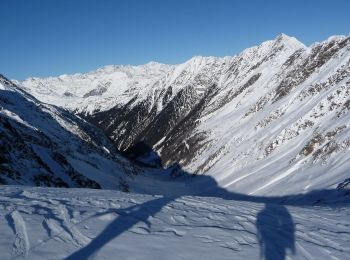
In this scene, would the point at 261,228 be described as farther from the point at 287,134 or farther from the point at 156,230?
the point at 287,134

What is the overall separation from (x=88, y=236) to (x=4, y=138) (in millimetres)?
26346

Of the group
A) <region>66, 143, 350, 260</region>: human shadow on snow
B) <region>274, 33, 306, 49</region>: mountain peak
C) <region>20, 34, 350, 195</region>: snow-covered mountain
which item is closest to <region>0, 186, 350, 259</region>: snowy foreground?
<region>66, 143, 350, 260</region>: human shadow on snow

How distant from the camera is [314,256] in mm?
9195

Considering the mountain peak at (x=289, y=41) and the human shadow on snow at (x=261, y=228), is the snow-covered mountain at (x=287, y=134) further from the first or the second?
the mountain peak at (x=289, y=41)

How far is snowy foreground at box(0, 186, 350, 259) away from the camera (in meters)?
8.51

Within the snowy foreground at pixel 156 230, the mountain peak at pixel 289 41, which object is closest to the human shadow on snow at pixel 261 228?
the snowy foreground at pixel 156 230

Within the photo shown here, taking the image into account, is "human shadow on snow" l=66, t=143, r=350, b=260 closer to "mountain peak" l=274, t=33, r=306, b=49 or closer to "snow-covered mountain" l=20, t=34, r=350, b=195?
"snow-covered mountain" l=20, t=34, r=350, b=195

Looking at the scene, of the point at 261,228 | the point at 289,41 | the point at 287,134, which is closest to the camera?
the point at 261,228

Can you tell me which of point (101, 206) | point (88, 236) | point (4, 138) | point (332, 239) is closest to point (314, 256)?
point (332, 239)

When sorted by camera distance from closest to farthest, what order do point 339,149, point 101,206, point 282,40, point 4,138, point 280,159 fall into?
point 101,206 → point 4,138 → point 339,149 → point 280,159 → point 282,40

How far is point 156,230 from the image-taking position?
1011 cm

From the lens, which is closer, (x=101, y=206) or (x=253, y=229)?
(x=253, y=229)

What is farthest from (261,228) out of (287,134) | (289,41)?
(289,41)

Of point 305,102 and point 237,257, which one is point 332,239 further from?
point 305,102
